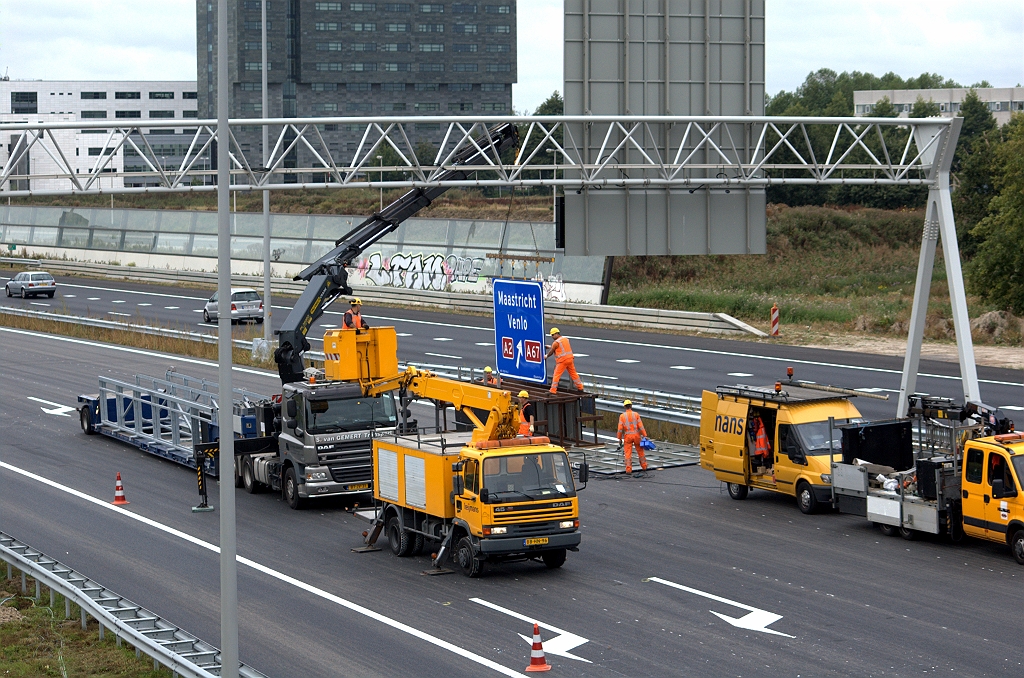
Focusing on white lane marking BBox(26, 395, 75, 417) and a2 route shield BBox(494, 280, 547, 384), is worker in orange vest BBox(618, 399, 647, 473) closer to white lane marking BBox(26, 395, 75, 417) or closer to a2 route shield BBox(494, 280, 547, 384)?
a2 route shield BBox(494, 280, 547, 384)

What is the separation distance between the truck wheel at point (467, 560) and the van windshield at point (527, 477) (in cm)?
92

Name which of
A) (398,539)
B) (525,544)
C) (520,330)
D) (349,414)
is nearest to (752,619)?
(525,544)

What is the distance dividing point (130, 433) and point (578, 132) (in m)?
12.6

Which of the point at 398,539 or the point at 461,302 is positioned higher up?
the point at 461,302

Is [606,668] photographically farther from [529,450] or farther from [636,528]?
[636,528]

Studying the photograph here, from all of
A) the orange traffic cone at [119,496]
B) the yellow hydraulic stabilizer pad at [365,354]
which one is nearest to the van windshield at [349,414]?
the yellow hydraulic stabilizer pad at [365,354]

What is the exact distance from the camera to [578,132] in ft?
87.5

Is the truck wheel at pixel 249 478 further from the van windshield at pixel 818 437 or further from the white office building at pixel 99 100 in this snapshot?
the white office building at pixel 99 100

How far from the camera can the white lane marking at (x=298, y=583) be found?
48.9ft

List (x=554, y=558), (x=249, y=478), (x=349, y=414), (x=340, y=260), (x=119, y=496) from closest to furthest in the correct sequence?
(x=554, y=558) → (x=349, y=414) → (x=119, y=496) → (x=249, y=478) → (x=340, y=260)

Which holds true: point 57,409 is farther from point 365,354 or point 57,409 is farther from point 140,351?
point 365,354

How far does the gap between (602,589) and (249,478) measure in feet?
32.7

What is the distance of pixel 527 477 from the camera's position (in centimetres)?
1848

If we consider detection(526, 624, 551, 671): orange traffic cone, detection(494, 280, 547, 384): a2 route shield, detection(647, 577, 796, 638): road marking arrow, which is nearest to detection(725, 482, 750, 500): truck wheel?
detection(494, 280, 547, 384): a2 route shield
